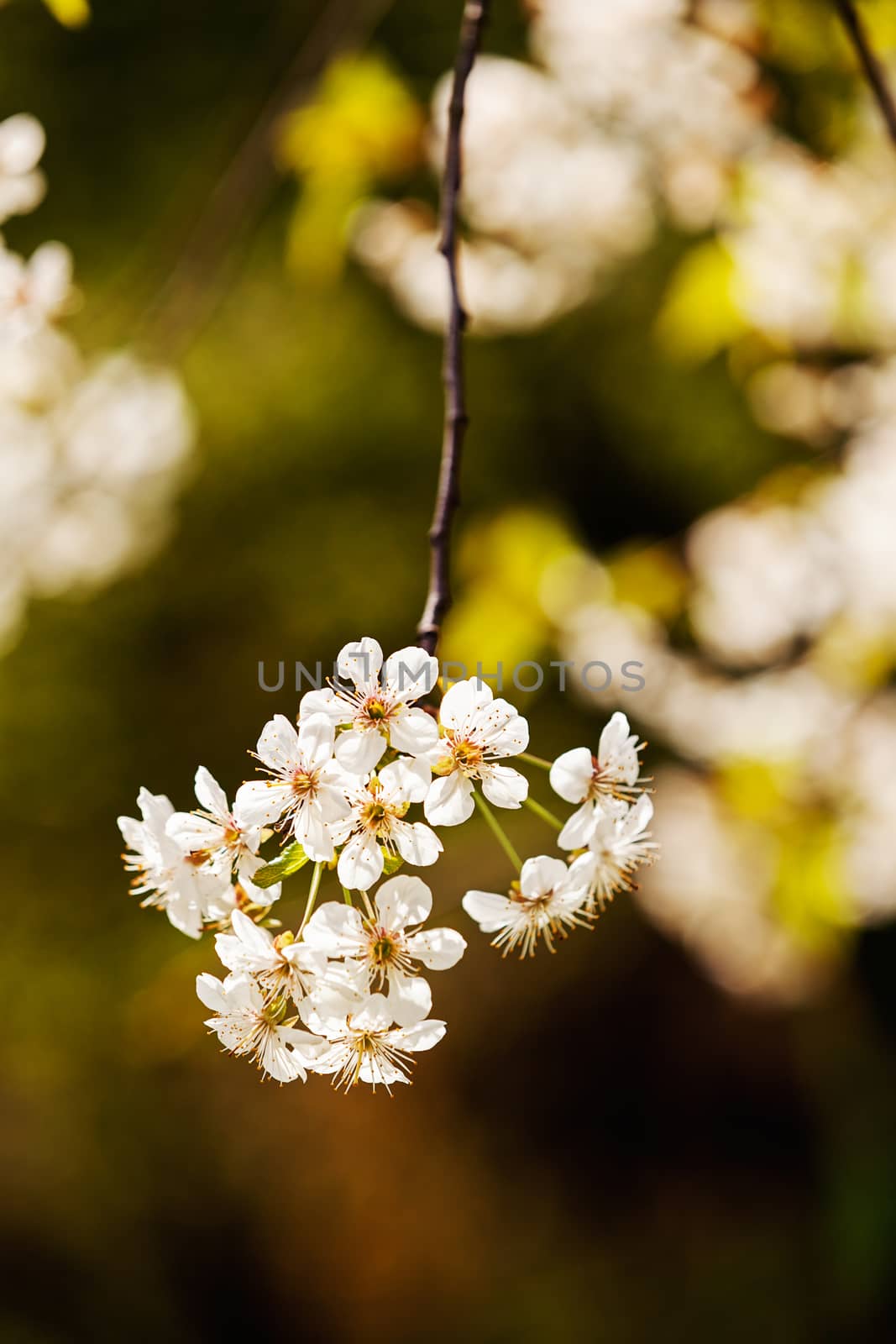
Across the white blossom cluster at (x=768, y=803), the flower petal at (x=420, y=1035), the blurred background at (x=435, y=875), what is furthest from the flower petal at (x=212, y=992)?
the blurred background at (x=435, y=875)

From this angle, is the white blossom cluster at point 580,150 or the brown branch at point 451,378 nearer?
the brown branch at point 451,378

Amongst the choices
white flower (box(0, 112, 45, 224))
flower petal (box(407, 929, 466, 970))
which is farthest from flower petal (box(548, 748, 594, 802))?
white flower (box(0, 112, 45, 224))

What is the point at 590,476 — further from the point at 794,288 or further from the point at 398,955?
the point at 398,955

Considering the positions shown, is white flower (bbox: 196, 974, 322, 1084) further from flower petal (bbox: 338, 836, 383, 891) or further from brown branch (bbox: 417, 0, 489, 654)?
brown branch (bbox: 417, 0, 489, 654)

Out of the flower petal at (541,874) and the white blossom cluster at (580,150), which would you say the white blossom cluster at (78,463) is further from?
the flower petal at (541,874)

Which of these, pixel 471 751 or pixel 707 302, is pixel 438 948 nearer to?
pixel 471 751

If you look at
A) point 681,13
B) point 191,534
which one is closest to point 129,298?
point 191,534
